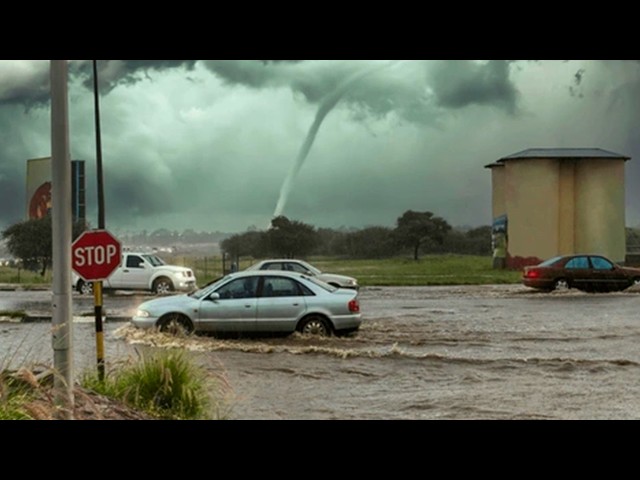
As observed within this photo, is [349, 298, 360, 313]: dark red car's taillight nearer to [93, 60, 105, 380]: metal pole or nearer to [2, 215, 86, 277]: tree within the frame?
[93, 60, 105, 380]: metal pole

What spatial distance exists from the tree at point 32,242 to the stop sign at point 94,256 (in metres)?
11.6

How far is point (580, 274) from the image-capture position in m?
28.5

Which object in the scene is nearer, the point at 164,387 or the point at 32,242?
the point at 164,387

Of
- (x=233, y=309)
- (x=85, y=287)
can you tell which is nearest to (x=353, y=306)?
(x=233, y=309)

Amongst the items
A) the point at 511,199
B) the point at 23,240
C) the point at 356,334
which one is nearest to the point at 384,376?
the point at 356,334

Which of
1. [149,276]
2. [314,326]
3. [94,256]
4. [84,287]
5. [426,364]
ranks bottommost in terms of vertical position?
[426,364]

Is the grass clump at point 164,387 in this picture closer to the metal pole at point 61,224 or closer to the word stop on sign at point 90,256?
the metal pole at point 61,224

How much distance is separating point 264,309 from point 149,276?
37.8 ft

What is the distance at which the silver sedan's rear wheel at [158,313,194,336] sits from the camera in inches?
574

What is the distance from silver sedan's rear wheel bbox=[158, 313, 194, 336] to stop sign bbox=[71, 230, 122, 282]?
5.53 metres

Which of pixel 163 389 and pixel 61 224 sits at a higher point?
pixel 61 224

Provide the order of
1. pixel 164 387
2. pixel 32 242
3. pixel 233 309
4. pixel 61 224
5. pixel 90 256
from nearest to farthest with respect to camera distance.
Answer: pixel 61 224
pixel 164 387
pixel 90 256
pixel 233 309
pixel 32 242

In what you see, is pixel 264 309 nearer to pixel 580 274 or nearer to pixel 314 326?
pixel 314 326

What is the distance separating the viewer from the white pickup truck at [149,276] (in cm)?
2514
